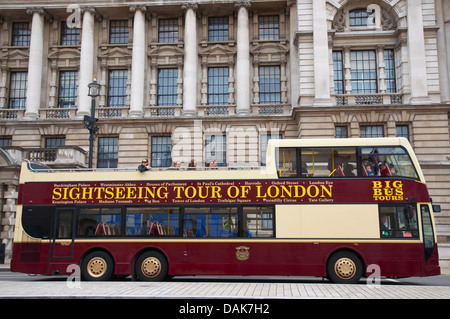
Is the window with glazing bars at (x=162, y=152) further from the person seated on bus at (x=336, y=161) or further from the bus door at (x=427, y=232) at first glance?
the bus door at (x=427, y=232)

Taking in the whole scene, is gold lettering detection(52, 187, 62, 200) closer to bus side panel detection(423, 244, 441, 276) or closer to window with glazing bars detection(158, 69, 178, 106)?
bus side panel detection(423, 244, 441, 276)

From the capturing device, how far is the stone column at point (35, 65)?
94.8 ft

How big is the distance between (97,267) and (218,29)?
2076 cm

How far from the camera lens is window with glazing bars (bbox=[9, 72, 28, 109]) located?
98.5ft

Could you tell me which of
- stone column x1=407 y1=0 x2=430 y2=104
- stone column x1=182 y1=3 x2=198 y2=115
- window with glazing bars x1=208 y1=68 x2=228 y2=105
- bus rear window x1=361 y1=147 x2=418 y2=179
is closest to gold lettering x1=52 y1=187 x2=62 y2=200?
bus rear window x1=361 y1=147 x2=418 y2=179

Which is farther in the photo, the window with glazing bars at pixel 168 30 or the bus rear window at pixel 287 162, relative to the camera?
the window with glazing bars at pixel 168 30

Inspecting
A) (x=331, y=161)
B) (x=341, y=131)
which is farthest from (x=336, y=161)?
(x=341, y=131)

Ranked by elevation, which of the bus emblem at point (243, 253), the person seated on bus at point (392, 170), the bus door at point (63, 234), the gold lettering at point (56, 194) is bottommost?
the bus emblem at point (243, 253)

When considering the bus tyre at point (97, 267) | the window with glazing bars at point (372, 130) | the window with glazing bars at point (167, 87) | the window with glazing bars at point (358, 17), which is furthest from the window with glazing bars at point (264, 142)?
the bus tyre at point (97, 267)

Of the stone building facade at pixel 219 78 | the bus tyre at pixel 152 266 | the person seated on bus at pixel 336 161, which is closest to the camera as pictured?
the person seated on bus at pixel 336 161

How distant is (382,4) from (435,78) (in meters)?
5.65

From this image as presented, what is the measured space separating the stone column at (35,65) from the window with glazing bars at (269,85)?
14585mm

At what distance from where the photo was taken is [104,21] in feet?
100

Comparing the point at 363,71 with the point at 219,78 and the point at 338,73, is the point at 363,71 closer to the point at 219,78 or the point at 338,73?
the point at 338,73
